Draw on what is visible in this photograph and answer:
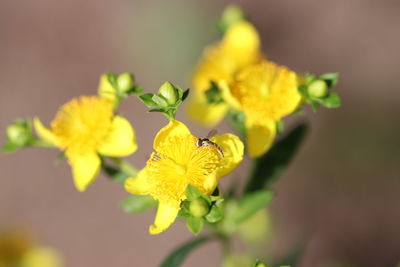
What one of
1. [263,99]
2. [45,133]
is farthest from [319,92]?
[45,133]

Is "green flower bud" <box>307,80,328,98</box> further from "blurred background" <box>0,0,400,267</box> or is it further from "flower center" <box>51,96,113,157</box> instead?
"blurred background" <box>0,0,400,267</box>

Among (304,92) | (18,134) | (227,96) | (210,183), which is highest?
(18,134)

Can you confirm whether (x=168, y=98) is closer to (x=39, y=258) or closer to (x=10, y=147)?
(x=10, y=147)

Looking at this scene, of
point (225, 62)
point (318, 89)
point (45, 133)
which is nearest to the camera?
point (318, 89)

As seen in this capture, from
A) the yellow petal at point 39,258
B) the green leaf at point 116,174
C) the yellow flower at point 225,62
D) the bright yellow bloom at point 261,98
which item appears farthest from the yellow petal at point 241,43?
the yellow petal at point 39,258

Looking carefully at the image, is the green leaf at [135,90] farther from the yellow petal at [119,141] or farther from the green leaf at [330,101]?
the green leaf at [330,101]

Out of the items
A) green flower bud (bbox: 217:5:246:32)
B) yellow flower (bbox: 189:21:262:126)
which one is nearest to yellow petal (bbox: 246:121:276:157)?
yellow flower (bbox: 189:21:262:126)
